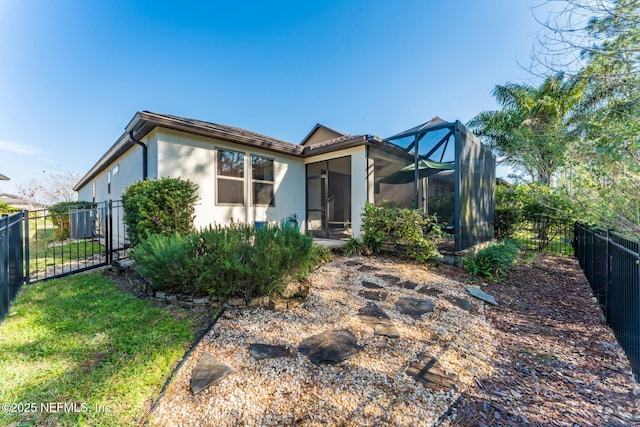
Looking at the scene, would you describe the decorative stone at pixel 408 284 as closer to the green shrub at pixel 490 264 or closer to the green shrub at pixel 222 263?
the green shrub at pixel 490 264

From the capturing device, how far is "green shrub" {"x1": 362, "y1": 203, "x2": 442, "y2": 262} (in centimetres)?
568

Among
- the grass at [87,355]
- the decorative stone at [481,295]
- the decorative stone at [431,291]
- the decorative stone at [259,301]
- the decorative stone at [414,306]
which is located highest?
the decorative stone at [259,301]

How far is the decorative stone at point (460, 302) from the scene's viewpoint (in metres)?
3.66

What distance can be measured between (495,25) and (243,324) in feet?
23.5

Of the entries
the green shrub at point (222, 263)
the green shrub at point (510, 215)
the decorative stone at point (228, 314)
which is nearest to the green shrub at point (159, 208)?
the green shrub at point (222, 263)

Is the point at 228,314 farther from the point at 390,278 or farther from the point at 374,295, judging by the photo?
the point at 390,278

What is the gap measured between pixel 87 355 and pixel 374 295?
3370 millimetres

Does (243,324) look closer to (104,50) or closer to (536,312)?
(536,312)

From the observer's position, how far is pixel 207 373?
2047 millimetres

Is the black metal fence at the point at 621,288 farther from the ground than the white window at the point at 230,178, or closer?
closer

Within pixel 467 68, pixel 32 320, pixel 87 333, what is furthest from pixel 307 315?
pixel 467 68

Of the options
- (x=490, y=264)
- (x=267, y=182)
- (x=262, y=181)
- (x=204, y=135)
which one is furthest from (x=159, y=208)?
(x=490, y=264)

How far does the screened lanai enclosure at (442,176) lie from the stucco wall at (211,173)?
9.15 ft

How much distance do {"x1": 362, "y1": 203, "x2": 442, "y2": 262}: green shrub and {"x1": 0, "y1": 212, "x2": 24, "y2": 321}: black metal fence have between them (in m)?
6.14
